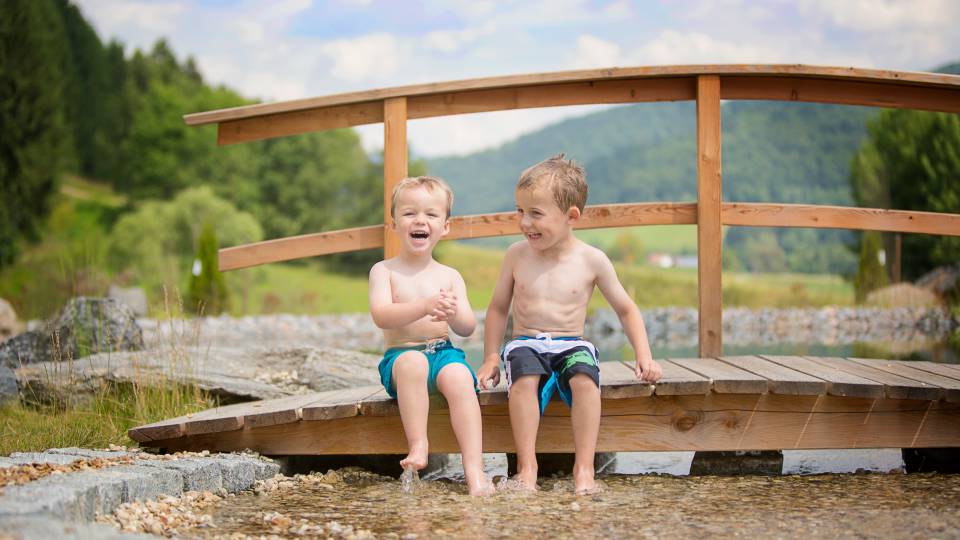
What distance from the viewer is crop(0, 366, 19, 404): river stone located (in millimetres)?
4418

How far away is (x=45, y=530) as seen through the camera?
67.4 inches

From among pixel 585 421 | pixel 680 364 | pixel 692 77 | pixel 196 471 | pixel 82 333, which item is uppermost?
pixel 692 77

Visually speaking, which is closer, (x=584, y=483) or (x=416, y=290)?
(x=584, y=483)

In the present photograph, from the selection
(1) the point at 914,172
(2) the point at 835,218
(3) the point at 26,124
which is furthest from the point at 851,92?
(3) the point at 26,124

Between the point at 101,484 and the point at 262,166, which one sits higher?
the point at 262,166

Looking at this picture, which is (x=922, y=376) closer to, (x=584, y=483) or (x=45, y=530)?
(x=584, y=483)

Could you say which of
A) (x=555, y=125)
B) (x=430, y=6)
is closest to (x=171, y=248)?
(x=430, y=6)

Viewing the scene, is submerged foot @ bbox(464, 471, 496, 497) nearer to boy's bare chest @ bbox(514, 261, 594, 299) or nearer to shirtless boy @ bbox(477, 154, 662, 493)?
shirtless boy @ bbox(477, 154, 662, 493)

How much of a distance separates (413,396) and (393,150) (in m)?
1.39

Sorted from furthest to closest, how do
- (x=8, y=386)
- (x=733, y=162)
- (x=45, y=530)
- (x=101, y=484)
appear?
1. (x=733, y=162)
2. (x=8, y=386)
3. (x=101, y=484)
4. (x=45, y=530)

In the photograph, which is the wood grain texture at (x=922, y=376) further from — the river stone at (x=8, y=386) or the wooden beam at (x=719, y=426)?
the river stone at (x=8, y=386)

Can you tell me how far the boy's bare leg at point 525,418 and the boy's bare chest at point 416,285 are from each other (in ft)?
1.59

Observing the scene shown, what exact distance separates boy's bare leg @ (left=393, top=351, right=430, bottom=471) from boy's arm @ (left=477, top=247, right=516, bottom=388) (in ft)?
0.78

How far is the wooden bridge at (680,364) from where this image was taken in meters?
3.12
